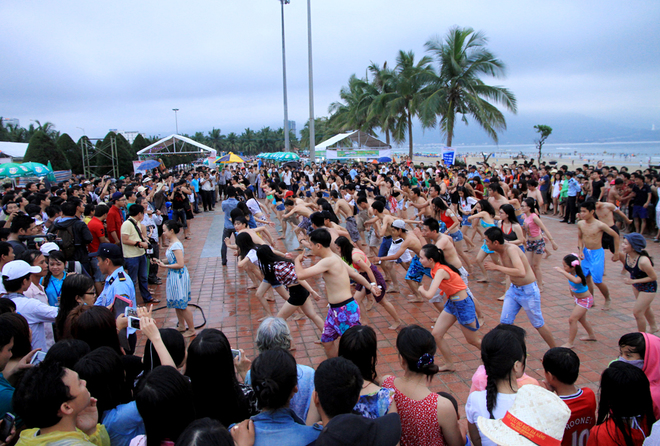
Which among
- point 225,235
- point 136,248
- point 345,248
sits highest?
point 345,248

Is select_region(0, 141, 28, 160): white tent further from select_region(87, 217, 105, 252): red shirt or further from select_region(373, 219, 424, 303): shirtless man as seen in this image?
select_region(373, 219, 424, 303): shirtless man

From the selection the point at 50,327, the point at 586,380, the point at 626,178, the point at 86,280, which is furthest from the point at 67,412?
the point at 626,178

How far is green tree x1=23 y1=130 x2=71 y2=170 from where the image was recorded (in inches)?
789

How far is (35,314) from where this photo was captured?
3.46 meters

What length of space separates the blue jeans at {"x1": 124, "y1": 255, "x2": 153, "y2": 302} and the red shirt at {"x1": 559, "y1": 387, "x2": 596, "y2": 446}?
633 centimetres

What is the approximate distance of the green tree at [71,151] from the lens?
76.4 ft

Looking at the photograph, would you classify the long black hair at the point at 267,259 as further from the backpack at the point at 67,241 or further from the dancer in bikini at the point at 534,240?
the dancer in bikini at the point at 534,240

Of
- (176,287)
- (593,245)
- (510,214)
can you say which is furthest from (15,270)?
(593,245)

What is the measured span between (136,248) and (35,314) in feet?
10.6

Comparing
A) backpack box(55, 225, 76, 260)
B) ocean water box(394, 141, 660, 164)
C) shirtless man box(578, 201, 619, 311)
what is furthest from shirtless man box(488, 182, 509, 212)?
ocean water box(394, 141, 660, 164)

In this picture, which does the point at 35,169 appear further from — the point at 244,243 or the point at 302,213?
the point at 244,243

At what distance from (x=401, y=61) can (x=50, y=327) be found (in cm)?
2810

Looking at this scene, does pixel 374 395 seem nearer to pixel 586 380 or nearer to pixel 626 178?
pixel 586 380

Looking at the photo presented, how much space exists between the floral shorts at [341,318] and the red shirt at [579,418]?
201 centimetres
